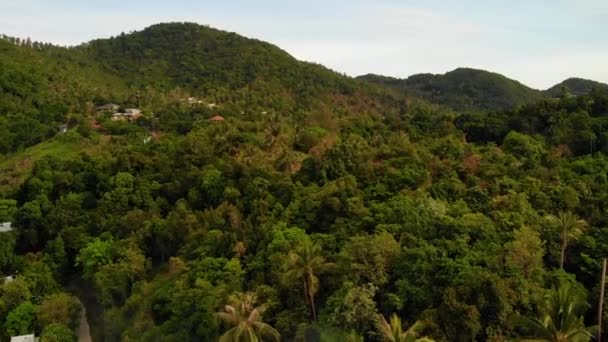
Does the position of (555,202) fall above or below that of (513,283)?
above

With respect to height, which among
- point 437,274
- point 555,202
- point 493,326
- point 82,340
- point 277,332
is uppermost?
point 555,202

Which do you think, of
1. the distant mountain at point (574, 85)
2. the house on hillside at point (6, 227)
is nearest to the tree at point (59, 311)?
the house on hillside at point (6, 227)

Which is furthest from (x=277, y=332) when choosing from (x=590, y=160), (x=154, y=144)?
(x=154, y=144)

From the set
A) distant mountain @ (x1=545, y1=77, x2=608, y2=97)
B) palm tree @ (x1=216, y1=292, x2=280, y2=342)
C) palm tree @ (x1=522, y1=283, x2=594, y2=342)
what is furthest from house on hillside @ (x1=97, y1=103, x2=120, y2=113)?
distant mountain @ (x1=545, y1=77, x2=608, y2=97)

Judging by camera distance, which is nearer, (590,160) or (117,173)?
(590,160)

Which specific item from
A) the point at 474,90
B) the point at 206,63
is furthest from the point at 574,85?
the point at 206,63

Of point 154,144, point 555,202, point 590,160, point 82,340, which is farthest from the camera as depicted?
point 154,144

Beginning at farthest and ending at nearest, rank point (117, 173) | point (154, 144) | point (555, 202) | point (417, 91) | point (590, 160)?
point (417, 91) → point (154, 144) → point (117, 173) → point (590, 160) → point (555, 202)

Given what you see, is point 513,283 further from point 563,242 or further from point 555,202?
point 555,202
